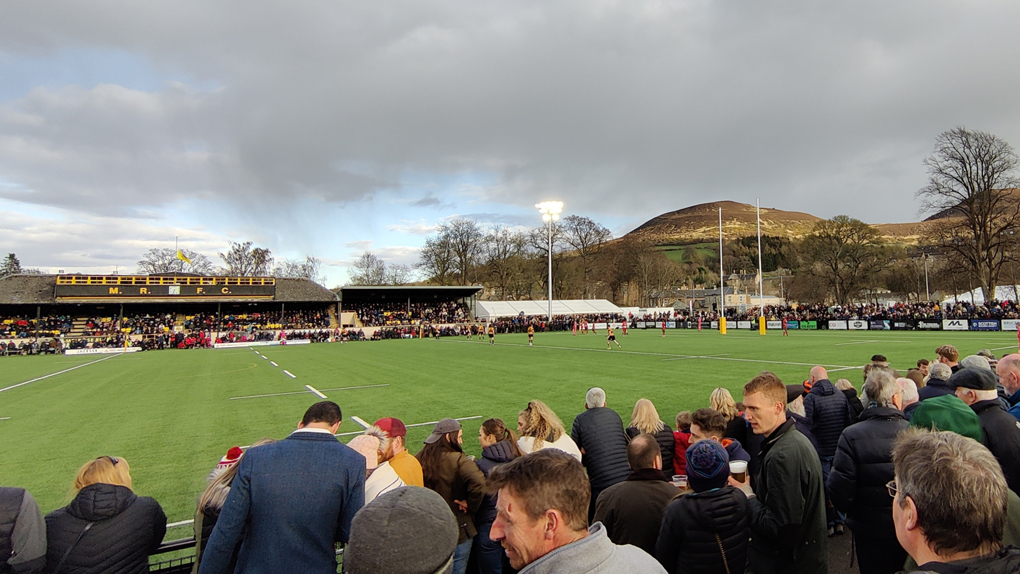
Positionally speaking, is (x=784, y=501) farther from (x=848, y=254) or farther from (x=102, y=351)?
(x=848, y=254)

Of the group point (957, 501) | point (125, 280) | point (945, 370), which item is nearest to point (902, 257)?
point (945, 370)

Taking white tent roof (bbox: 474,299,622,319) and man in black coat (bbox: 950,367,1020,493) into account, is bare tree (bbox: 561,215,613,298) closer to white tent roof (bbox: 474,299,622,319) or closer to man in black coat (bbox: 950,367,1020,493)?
white tent roof (bbox: 474,299,622,319)

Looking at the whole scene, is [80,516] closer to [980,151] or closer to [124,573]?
[124,573]

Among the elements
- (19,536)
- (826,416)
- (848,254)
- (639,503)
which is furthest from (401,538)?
(848,254)

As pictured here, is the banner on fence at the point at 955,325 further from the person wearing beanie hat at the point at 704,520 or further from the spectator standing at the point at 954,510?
the spectator standing at the point at 954,510

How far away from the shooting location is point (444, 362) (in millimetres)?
23688

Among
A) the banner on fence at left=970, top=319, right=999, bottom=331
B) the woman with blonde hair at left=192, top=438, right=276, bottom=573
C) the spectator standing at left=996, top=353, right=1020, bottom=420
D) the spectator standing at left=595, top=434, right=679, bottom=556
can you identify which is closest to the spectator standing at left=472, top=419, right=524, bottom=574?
the spectator standing at left=595, top=434, right=679, bottom=556

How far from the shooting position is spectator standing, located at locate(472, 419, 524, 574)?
413cm

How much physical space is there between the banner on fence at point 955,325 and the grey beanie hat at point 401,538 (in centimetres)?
4696

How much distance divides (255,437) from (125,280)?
2154 inches

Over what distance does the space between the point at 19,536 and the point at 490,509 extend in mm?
2960

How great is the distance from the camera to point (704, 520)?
9.14 ft

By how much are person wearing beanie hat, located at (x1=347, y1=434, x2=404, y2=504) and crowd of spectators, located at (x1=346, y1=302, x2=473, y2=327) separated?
56.8 metres

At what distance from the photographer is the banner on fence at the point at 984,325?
34094 millimetres
